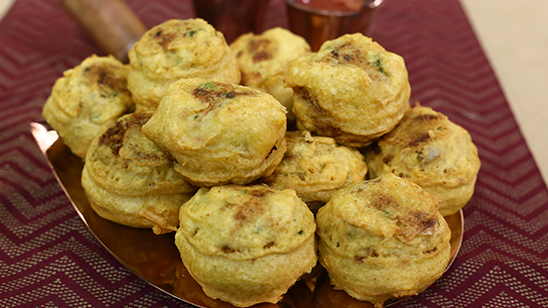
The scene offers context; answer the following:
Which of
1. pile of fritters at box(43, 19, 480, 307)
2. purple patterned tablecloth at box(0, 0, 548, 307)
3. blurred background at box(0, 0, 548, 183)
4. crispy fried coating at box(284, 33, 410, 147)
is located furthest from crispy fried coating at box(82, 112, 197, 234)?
blurred background at box(0, 0, 548, 183)

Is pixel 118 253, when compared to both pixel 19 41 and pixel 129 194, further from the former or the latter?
pixel 19 41

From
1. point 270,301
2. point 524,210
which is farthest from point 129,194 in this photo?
point 524,210

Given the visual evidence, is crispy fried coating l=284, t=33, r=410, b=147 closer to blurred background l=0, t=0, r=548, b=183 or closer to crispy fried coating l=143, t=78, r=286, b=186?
crispy fried coating l=143, t=78, r=286, b=186

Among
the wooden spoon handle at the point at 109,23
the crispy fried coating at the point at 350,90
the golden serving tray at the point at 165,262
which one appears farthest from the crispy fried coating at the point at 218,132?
the wooden spoon handle at the point at 109,23

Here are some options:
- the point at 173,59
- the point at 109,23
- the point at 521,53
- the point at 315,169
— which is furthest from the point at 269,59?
the point at 521,53

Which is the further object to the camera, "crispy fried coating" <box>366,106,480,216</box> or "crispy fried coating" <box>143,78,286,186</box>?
"crispy fried coating" <box>366,106,480,216</box>

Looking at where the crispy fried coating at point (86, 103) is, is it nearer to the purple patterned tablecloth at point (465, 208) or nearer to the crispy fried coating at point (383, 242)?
the purple patterned tablecloth at point (465, 208)

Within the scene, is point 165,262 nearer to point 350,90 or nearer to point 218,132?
point 218,132
